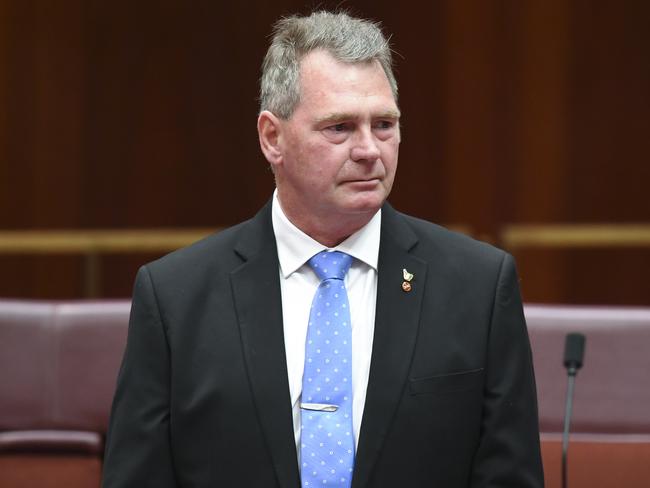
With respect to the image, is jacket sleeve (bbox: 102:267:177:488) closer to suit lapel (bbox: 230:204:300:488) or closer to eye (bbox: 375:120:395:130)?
suit lapel (bbox: 230:204:300:488)

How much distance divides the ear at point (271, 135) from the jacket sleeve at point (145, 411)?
0.25 meters

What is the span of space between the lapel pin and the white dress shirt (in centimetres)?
4

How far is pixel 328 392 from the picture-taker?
60.6 inches

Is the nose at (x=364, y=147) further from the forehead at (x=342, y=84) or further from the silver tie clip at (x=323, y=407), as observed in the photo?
the silver tie clip at (x=323, y=407)

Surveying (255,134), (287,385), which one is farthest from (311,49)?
(255,134)

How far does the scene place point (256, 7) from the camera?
4594 millimetres

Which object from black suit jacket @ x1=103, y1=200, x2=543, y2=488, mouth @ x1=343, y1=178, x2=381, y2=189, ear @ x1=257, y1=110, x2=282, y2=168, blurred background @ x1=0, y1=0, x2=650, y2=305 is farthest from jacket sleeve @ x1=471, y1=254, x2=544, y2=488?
blurred background @ x1=0, y1=0, x2=650, y2=305

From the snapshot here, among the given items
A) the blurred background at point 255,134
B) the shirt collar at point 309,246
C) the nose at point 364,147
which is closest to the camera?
the nose at point 364,147

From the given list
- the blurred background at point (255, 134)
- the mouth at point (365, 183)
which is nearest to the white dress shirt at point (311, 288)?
the mouth at point (365, 183)

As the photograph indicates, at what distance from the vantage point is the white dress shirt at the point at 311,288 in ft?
5.18

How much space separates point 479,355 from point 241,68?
3.22 m

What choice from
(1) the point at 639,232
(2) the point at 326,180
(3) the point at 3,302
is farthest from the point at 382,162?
(1) the point at 639,232

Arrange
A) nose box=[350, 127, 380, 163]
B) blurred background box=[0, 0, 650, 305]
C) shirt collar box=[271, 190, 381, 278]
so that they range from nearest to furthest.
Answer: nose box=[350, 127, 380, 163]
shirt collar box=[271, 190, 381, 278]
blurred background box=[0, 0, 650, 305]

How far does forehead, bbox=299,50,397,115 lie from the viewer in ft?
5.03
